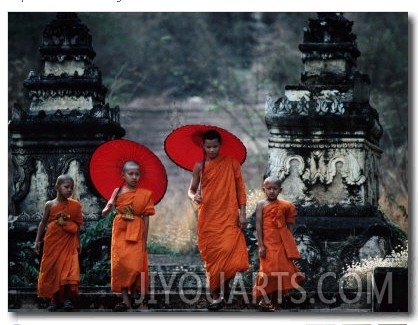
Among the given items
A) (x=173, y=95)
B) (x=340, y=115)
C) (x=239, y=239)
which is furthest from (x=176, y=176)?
(x=239, y=239)

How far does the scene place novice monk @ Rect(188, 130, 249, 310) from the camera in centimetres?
1323

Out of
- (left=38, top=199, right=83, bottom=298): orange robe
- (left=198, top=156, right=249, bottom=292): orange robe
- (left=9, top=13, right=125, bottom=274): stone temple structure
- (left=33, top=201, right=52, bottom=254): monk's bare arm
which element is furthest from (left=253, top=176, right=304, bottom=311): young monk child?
(left=9, top=13, right=125, bottom=274): stone temple structure

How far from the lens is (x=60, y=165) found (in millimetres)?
15281

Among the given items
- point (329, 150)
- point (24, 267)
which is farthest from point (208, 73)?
point (24, 267)

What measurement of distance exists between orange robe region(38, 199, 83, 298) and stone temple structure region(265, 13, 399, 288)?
2124mm

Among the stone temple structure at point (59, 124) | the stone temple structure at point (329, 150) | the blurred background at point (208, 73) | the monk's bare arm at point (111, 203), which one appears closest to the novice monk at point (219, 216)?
the monk's bare arm at point (111, 203)

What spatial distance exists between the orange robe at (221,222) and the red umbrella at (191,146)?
0.38 feet

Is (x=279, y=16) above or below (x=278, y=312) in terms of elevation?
above

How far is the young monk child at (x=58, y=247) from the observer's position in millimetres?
13516

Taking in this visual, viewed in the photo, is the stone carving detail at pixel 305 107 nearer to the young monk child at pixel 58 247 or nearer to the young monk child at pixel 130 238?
the young monk child at pixel 130 238

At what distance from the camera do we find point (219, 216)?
43.8 feet

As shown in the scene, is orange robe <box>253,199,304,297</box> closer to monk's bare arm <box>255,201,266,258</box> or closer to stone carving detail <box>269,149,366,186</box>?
monk's bare arm <box>255,201,266,258</box>

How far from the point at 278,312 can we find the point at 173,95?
9.60ft
